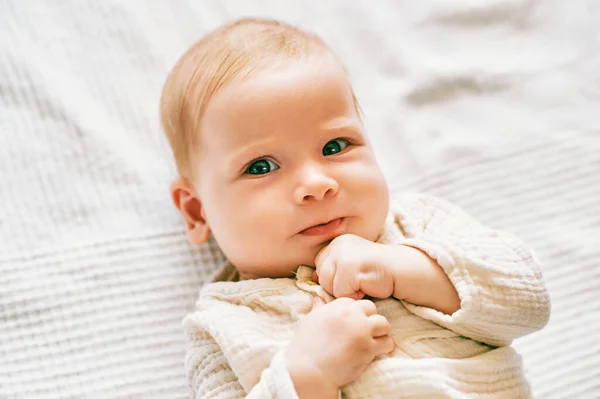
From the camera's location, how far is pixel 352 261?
3.15ft

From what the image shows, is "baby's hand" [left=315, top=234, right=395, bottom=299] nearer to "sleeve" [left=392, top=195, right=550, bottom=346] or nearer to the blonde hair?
"sleeve" [left=392, top=195, right=550, bottom=346]

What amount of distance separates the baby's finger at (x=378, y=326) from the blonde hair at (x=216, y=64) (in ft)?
1.25

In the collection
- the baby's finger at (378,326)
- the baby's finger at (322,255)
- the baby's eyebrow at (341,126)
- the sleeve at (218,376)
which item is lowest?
the sleeve at (218,376)

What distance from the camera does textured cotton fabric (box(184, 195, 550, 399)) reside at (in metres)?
0.91

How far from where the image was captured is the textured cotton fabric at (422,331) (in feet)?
2.99

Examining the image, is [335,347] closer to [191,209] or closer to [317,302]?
[317,302]

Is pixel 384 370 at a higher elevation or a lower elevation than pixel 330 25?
lower

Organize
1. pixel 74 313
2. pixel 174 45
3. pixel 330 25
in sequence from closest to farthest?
pixel 74 313 < pixel 174 45 < pixel 330 25

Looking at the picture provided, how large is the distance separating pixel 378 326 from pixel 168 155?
60cm

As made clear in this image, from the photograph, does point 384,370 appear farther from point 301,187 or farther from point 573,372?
point 573,372

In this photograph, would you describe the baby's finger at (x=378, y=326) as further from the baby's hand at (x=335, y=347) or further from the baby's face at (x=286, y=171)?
the baby's face at (x=286, y=171)

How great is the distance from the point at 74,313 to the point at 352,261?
50 cm

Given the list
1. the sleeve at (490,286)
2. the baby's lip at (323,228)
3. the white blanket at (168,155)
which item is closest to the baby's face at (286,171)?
the baby's lip at (323,228)

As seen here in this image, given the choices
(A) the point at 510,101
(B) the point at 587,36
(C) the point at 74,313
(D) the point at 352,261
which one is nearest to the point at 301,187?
(D) the point at 352,261
